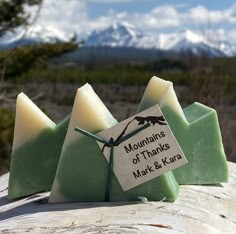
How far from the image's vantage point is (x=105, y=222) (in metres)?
1.40

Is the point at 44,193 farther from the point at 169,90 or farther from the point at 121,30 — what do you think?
the point at 121,30

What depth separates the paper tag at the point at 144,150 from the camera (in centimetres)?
162

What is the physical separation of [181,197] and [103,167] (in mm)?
220

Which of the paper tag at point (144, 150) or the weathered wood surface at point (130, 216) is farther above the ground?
the paper tag at point (144, 150)

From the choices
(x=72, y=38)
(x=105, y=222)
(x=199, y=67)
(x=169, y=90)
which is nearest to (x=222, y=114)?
(x=199, y=67)

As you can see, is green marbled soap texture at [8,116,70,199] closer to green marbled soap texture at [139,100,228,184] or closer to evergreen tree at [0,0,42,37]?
green marbled soap texture at [139,100,228,184]

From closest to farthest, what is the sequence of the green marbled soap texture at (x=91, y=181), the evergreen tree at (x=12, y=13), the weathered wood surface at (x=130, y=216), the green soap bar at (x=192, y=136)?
the weathered wood surface at (x=130, y=216) < the green marbled soap texture at (x=91, y=181) < the green soap bar at (x=192, y=136) < the evergreen tree at (x=12, y=13)

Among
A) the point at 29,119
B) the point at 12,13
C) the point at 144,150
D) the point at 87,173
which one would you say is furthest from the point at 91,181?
the point at 12,13

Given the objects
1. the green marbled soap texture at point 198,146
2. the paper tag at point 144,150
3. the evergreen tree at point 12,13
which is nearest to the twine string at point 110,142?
the paper tag at point 144,150

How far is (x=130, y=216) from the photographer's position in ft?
4.75

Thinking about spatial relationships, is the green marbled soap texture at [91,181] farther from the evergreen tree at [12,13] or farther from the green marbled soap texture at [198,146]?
the evergreen tree at [12,13]

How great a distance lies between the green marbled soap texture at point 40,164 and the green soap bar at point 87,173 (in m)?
0.14

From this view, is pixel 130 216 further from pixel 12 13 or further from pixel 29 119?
pixel 12 13

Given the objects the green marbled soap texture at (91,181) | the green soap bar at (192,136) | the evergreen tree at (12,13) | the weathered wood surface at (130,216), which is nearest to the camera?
the weathered wood surface at (130,216)
